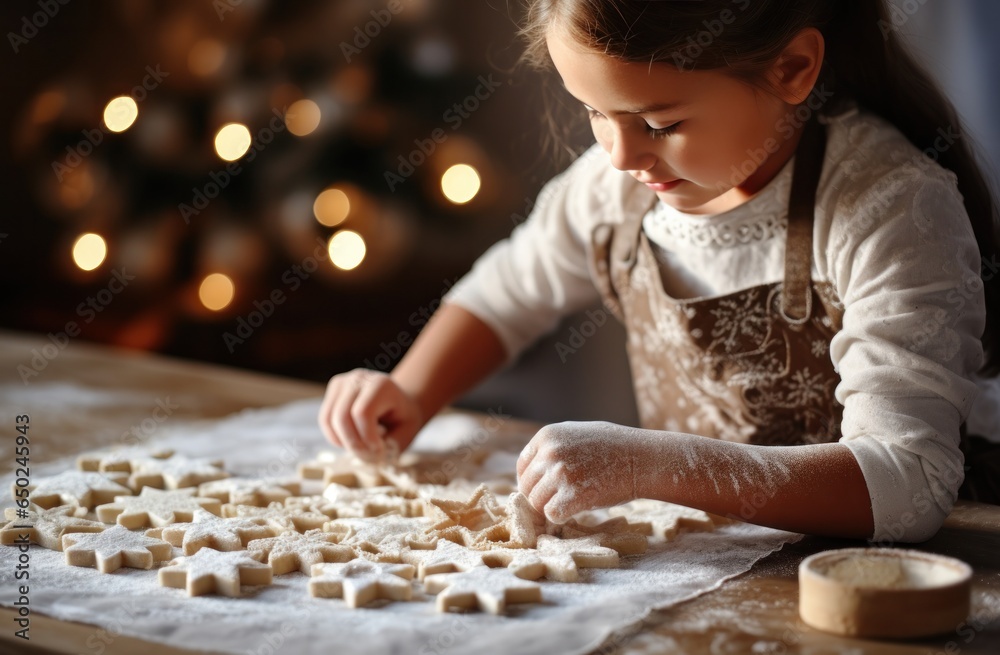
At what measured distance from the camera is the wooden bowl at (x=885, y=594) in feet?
2.42

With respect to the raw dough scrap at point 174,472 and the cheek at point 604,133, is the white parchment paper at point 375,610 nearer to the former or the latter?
the raw dough scrap at point 174,472

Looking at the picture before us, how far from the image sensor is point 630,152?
991 mm

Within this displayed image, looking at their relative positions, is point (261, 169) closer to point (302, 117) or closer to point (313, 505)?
point (302, 117)

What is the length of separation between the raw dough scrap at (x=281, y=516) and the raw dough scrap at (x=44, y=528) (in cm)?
13

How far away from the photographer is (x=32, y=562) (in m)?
0.95

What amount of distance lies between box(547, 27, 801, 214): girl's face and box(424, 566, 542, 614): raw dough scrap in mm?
410

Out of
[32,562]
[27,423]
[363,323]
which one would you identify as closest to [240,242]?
[363,323]

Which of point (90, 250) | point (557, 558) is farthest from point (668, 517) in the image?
point (90, 250)

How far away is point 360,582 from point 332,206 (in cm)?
148

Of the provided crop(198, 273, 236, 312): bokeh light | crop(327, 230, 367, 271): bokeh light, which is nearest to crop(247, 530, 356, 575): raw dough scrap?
crop(327, 230, 367, 271): bokeh light

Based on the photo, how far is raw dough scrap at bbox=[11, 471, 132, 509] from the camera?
3.60 feet

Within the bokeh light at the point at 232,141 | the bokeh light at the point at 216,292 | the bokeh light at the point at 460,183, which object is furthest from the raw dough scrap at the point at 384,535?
the bokeh light at the point at 216,292

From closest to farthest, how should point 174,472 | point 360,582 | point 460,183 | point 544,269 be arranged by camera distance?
point 360,582 → point 174,472 → point 544,269 → point 460,183

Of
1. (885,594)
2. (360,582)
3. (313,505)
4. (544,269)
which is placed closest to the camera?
(885,594)
